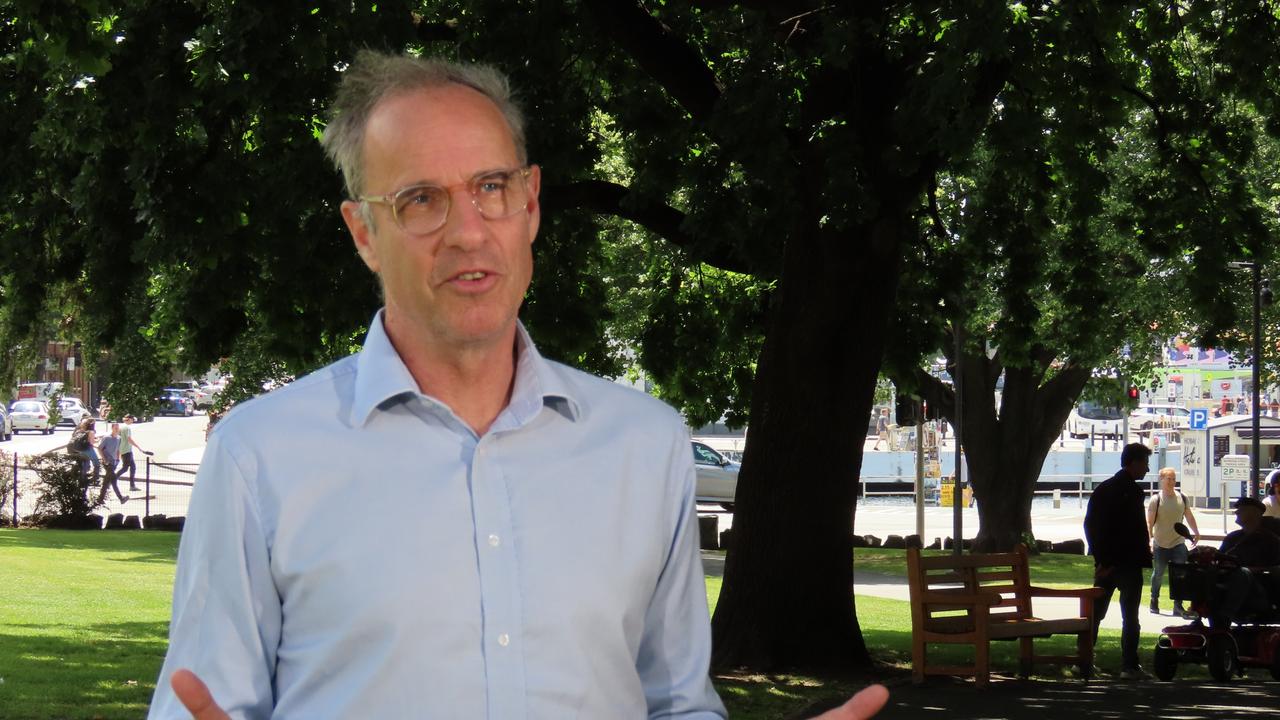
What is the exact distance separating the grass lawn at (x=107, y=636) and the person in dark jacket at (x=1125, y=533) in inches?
25.8

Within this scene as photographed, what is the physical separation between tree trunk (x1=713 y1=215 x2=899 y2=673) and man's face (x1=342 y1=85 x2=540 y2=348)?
421 inches

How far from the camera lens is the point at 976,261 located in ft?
58.4

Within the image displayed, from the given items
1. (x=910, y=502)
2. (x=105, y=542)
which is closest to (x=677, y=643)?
(x=105, y=542)

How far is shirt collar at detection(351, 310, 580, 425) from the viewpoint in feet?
7.81

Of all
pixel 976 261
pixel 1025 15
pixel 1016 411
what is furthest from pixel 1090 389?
pixel 1025 15

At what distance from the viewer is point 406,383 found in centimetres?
240

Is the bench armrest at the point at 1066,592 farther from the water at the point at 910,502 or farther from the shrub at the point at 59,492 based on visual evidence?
the water at the point at 910,502

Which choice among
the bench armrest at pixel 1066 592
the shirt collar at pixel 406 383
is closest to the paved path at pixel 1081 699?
the bench armrest at pixel 1066 592

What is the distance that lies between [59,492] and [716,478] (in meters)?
17.0

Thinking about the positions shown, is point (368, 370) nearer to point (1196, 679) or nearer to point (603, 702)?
point (603, 702)

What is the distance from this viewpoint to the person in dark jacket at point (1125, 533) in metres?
14.5

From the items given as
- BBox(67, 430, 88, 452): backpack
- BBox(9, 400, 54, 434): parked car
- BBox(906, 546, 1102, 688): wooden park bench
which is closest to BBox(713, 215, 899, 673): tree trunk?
BBox(906, 546, 1102, 688): wooden park bench

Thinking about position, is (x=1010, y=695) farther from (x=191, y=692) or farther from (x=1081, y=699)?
(x=191, y=692)

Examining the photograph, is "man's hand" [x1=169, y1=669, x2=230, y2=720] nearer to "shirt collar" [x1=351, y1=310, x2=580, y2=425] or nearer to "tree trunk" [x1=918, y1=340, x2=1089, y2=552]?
"shirt collar" [x1=351, y1=310, x2=580, y2=425]
